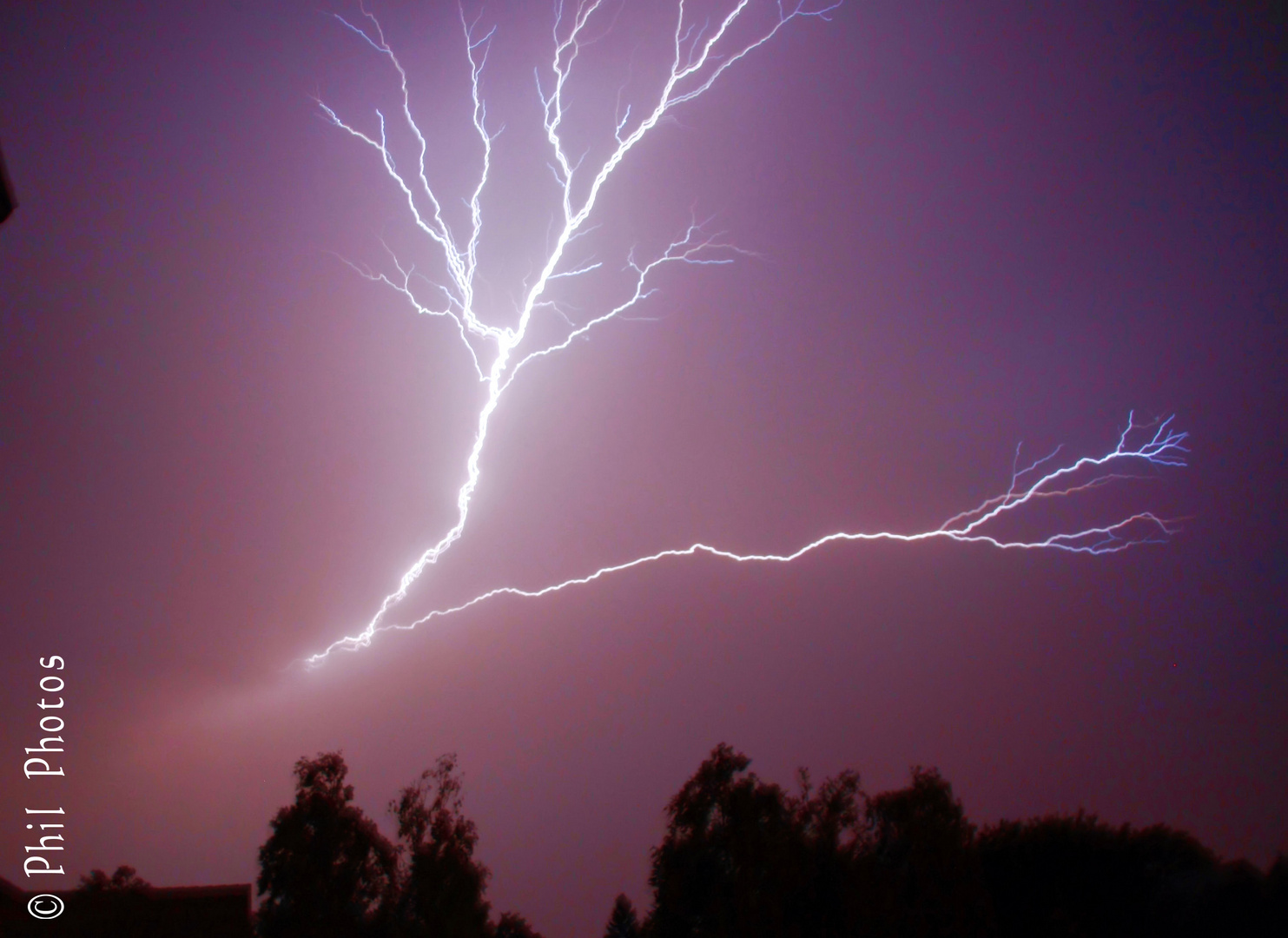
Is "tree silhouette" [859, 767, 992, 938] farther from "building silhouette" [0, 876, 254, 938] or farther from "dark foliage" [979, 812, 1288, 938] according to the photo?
"building silhouette" [0, 876, 254, 938]

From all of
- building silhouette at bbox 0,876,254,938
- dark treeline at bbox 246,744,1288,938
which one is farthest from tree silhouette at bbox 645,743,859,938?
building silhouette at bbox 0,876,254,938

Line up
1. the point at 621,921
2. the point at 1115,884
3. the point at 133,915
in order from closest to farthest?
the point at 133,915, the point at 1115,884, the point at 621,921

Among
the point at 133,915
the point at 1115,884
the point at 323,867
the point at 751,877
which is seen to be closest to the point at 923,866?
the point at 751,877

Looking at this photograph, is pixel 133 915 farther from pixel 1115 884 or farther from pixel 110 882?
pixel 1115 884

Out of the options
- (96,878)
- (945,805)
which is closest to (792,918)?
(945,805)

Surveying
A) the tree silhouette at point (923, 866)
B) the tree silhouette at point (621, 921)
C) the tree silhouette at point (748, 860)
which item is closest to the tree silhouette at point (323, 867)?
the tree silhouette at point (748, 860)

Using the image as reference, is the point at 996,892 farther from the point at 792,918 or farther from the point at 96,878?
the point at 96,878
